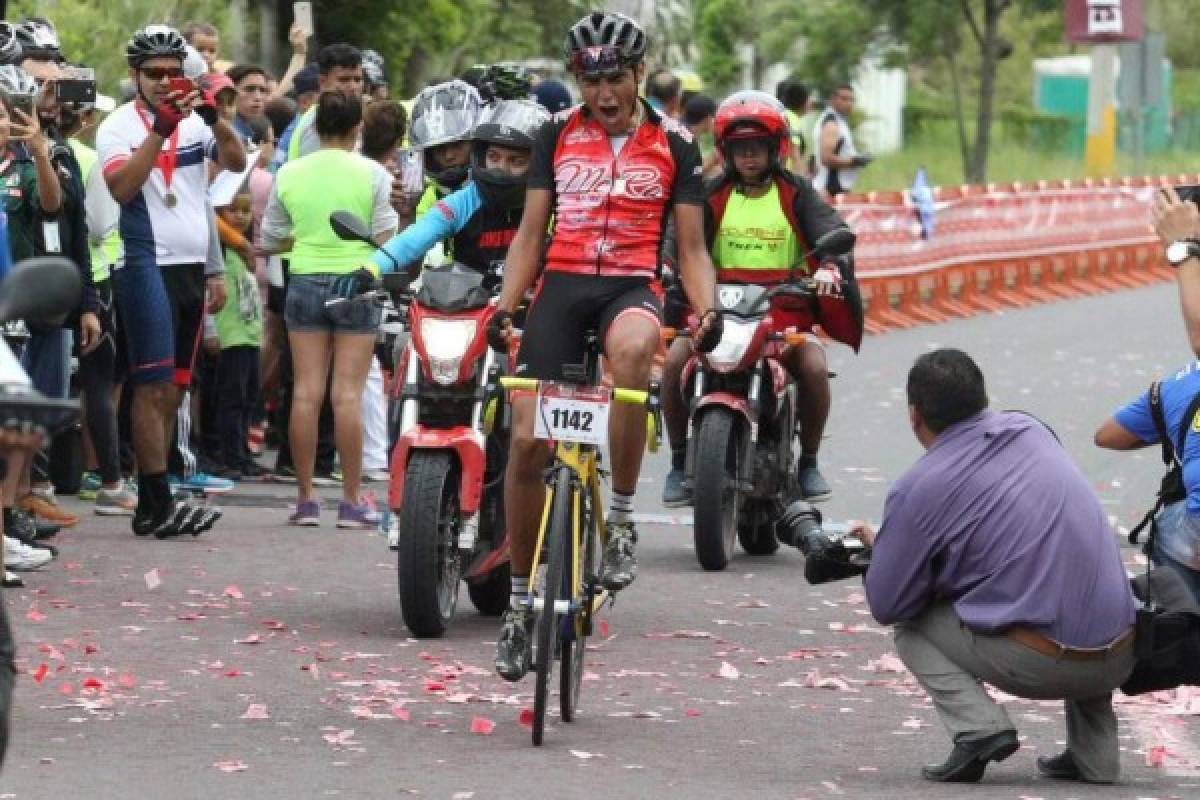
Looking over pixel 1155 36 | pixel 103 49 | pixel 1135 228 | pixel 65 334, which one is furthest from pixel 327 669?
pixel 1155 36

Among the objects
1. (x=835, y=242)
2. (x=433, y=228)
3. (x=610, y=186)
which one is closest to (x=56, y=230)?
(x=433, y=228)

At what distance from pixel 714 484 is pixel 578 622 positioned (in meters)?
3.72

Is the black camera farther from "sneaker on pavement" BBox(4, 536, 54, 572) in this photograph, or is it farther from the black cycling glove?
"sneaker on pavement" BBox(4, 536, 54, 572)

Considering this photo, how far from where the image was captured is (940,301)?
97.1 feet

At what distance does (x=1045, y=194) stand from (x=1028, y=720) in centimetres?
2509

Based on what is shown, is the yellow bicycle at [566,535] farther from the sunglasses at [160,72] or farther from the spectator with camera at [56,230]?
the sunglasses at [160,72]

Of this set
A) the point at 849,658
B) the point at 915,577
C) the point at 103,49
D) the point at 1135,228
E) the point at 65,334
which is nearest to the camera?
the point at 915,577

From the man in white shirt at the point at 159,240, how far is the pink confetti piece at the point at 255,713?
3.92m

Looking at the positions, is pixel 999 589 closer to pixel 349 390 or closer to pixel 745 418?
pixel 745 418

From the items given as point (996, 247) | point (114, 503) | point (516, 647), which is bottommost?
point (996, 247)

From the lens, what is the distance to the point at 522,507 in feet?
30.4

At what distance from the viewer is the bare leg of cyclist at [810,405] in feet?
43.3

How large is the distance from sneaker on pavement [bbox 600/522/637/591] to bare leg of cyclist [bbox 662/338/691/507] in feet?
11.7

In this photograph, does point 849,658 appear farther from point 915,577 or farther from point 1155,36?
point 1155,36
